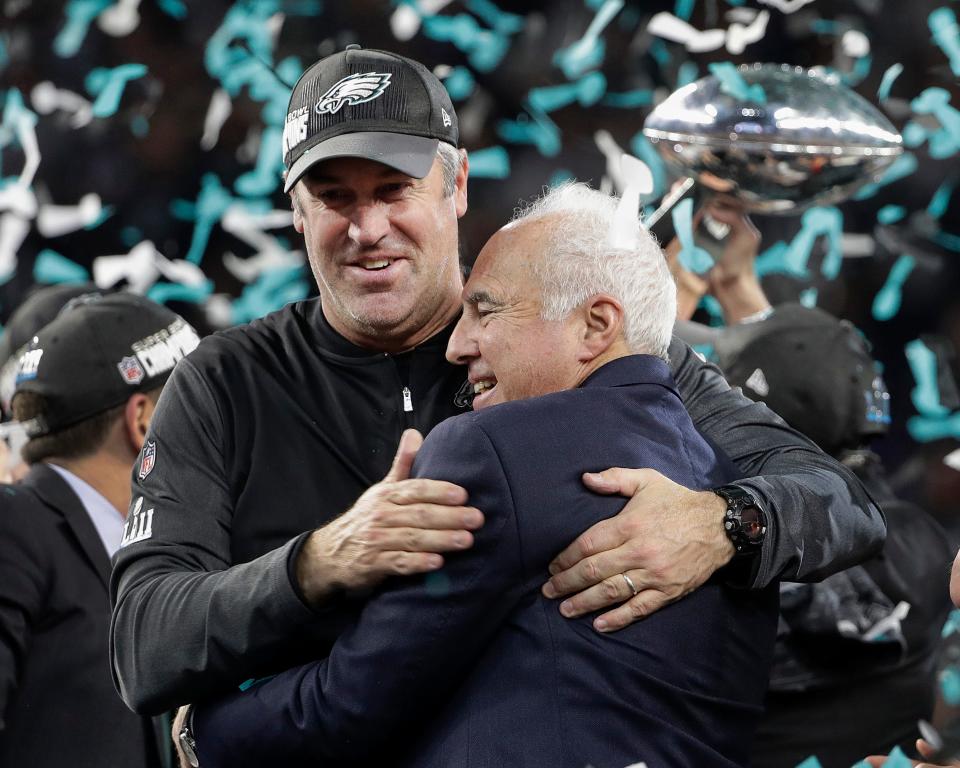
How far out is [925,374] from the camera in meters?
4.09

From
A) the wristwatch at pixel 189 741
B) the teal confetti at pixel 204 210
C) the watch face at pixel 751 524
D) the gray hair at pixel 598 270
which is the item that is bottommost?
the teal confetti at pixel 204 210

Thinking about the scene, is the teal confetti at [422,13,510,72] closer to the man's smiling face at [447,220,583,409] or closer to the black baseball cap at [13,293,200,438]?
the black baseball cap at [13,293,200,438]

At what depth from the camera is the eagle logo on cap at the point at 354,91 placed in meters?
1.71

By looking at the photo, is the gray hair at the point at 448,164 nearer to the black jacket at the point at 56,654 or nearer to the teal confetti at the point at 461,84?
the black jacket at the point at 56,654

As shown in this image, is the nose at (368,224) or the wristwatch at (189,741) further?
the nose at (368,224)

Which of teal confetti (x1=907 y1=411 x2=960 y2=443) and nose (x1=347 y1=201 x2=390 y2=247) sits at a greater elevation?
nose (x1=347 y1=201 x2=390 y2=247)

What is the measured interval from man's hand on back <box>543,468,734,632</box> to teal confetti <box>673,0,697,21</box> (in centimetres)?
322

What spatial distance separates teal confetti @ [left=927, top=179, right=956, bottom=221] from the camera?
4.16 m

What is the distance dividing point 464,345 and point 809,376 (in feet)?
3.60

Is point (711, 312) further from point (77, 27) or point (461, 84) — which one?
point (77, 27)

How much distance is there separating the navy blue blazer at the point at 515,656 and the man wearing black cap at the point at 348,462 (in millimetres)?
36

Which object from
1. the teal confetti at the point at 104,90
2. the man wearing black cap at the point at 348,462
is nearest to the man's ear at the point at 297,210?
the man wearing black cap at the point at 348,462

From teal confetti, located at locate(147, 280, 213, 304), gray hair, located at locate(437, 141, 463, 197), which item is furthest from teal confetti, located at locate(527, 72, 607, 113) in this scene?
gray hair, located at locate(437, 141, 463, 197)

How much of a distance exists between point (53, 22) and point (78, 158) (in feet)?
1.64
